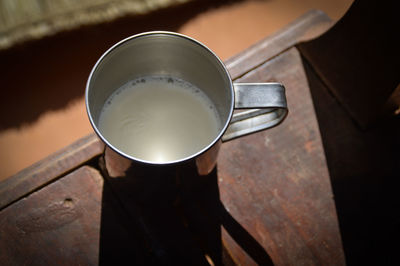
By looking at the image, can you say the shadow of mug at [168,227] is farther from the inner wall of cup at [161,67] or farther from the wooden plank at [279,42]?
the wooden plank at [279,42]

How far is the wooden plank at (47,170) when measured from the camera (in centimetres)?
57

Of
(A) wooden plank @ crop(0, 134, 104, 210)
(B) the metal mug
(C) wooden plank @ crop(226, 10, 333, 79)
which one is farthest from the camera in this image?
(C) wooden plank @ crop(226, 10, 333, 79)

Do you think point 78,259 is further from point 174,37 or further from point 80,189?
point 174,37

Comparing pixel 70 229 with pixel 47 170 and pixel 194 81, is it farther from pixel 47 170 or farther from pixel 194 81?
pixel 194 81

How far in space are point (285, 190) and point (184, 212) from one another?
0.55 ft

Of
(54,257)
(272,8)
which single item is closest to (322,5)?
(272,8)

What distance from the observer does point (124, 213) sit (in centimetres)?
58

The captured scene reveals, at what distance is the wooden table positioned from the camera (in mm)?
553

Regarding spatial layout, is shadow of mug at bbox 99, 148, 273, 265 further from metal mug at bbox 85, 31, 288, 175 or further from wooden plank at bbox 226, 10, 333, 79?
wooden plank at bbox 226, 10, 333, 79

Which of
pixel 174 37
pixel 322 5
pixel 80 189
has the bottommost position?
pixel 322 5

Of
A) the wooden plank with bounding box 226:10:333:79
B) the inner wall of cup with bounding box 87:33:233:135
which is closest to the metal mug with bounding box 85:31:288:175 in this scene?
the inner wall of cup with bounding box 87:33:233:135

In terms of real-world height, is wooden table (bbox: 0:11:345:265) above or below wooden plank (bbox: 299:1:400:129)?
below

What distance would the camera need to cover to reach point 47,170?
0.59 meters

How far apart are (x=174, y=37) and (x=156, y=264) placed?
33 cm
